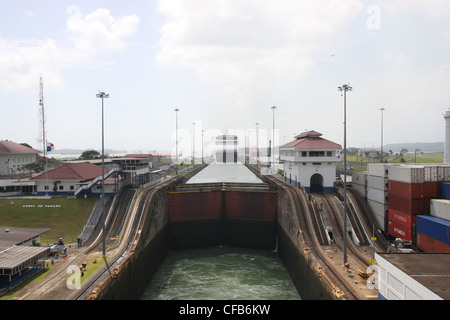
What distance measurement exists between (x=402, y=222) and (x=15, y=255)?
31981 millimetres

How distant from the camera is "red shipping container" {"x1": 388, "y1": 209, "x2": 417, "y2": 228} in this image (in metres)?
27.1

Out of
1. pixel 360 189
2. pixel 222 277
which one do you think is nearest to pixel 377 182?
pixel 360 189

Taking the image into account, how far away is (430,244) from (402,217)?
4044mm

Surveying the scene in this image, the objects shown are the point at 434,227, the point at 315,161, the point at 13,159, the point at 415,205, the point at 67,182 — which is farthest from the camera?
the point at 13,159

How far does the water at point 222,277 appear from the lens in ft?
86.8

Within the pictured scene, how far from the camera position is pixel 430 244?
24656 millimetres

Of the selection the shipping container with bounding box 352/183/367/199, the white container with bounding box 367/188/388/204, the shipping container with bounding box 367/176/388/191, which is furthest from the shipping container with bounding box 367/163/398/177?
the shipping container with bounding box 352/183/367/199

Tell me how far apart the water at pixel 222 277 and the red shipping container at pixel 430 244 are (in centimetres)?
1131

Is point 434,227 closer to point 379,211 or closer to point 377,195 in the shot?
point 379,211

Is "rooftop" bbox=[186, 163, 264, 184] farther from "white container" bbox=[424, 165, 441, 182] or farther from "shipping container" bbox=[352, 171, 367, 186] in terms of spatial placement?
"white container" bbox=[424, 165, 441, 182]

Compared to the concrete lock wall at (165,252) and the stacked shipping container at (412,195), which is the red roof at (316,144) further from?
the stacked shipping container at (412,195)
